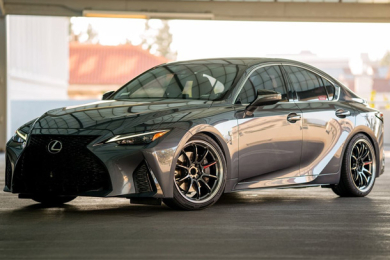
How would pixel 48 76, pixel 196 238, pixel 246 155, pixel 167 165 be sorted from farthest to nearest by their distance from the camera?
pixel 48 76, pixel 246 155, pixel 167 165, pixel 196 238

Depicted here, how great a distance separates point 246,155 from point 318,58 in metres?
87.8

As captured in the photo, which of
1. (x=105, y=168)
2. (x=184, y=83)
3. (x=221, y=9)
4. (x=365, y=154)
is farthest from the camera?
(x=221, y=9)

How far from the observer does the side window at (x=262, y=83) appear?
8.38 metres

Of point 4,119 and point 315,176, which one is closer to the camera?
point 315,176

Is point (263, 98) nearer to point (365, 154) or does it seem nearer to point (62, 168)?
point (365, 154)

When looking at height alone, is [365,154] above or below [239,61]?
below

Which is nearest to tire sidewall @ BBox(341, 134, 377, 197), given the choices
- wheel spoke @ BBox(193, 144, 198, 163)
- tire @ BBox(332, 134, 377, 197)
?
tire @ BBox(332, 134, 377, 197)

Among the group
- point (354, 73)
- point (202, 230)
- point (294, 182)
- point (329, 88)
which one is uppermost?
point (354, 73)

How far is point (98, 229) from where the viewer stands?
6617mm

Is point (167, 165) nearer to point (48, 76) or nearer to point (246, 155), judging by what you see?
point (246, 155)

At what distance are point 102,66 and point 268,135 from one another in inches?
2583

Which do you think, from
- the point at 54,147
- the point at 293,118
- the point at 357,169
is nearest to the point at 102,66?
the point at 357,169

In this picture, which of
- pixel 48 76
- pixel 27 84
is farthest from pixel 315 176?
pixel 48 76

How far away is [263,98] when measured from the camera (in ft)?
27.0
